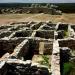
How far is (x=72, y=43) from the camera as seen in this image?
1588 cm

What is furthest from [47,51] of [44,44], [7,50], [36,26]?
[36,26]

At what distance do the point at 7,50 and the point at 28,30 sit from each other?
4.82 meters

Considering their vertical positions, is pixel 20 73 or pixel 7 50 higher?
pixel 20 73

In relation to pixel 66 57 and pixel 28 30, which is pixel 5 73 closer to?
pixel 66 57

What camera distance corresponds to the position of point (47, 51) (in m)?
15.5

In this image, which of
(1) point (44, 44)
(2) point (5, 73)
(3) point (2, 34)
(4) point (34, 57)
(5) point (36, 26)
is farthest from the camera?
(5) point (36, 26)

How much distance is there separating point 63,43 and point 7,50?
13.2ft

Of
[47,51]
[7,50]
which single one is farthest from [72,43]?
→ [7,50]

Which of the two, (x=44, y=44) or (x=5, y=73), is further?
(x=44, y=44)

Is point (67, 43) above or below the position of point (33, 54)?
above

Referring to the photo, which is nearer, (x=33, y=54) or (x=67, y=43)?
(x=33, y=54)

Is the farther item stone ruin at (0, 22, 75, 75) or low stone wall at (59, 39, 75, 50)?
low stone wall at (59, 39, 75, 50)

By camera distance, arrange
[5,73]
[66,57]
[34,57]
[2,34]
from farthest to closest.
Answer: [2,34]
[34,57]
[66,57]
[5,73]

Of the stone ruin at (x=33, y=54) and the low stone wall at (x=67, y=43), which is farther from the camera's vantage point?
the low stone wall at (x=67, y=43)
